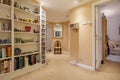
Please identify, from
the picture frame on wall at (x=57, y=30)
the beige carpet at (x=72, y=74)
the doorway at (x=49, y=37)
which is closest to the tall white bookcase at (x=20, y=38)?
the beige carpet at (x=72, y=74)

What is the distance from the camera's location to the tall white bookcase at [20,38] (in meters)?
2.80

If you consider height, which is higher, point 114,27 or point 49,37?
point 114,27

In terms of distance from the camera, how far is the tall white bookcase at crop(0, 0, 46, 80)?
9.18 feet

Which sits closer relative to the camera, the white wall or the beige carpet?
the beige carpet

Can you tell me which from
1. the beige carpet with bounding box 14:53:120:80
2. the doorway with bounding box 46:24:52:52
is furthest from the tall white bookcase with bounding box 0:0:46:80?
the doorway with bounding box 46:24:52:52

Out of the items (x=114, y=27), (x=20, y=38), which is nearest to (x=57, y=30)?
(x=114, y=27)

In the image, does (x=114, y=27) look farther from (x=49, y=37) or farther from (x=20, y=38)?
(x=20, y=38)

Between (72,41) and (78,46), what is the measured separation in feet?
1.66

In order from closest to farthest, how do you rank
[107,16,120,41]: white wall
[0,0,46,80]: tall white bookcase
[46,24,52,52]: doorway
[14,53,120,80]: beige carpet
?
[0,0,46,80]: tall white bookcase → [14,53,120,80]: beige carpet → [107,16,120,41]: white wall → [46,24,52,52]: doorway

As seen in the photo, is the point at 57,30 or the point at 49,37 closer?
the point at 57,30

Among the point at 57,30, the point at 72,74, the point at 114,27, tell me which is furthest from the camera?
the point at 57,30

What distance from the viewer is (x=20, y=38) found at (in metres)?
3.36

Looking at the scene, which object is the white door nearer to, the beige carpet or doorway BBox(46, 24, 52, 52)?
doorway BBox(46, 24, 52, 52)

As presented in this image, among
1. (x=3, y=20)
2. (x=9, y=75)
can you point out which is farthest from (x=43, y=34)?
(x=9, y=75)
